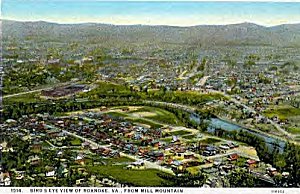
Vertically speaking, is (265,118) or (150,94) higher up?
(150,94)

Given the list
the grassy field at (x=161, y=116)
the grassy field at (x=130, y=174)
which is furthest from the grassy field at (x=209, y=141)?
the grassy field at (x=130, y=174)

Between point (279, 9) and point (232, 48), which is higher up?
point (279, 9)

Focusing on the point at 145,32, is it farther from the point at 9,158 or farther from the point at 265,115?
the point at 9,158

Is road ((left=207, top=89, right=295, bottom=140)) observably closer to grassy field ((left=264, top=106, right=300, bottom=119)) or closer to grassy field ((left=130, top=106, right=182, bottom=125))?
grassy field ((left=264, top=106, right=300, bottom=119))

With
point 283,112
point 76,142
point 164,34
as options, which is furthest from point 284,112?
point 76,142

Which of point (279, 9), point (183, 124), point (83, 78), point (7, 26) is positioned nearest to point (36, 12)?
point (7, 26)

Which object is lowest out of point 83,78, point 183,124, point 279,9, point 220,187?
point 220,187

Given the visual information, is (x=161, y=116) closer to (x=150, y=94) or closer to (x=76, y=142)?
(x=150, y=94)
